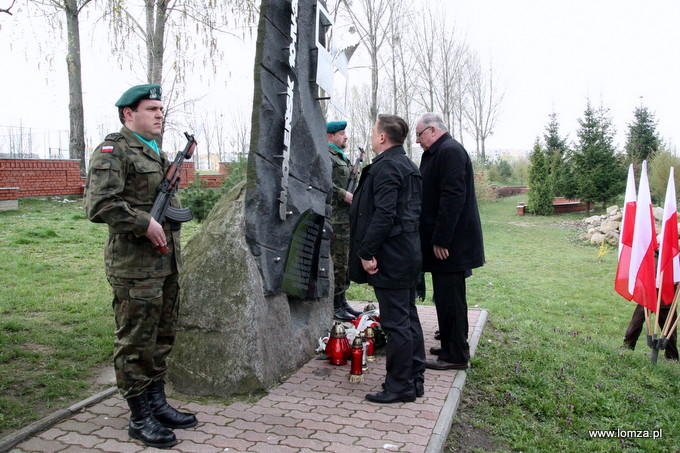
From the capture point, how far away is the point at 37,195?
1742 centimetres

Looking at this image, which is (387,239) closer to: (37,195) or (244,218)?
(244,218)

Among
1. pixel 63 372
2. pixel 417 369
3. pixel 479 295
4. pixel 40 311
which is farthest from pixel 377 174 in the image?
pixel 479 295

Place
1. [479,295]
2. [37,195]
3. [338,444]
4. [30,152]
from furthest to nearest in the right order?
[30,152] < [37,195] < [479,295] < [338,444]

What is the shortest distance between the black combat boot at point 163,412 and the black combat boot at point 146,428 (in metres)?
0.11

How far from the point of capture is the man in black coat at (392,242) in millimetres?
3932

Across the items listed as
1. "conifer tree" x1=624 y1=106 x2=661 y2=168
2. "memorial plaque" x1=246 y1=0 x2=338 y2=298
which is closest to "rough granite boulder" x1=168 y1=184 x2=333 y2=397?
"memorial plaque" x1=246 y1=0 x2=338 y2=298

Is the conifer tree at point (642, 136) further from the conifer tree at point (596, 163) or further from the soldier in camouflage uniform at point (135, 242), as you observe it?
the soldier in camouflage uniform at point (135, 242)

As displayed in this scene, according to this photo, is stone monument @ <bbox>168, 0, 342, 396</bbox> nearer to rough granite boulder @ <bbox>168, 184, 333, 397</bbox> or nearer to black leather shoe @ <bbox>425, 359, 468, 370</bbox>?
rough granite boulder @ <bbox>168, 184, 333, 397</bbox>

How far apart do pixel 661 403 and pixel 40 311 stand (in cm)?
Result: 639

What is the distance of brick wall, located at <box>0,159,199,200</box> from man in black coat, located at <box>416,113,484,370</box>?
1275 cm

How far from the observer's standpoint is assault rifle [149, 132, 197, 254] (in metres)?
3.37

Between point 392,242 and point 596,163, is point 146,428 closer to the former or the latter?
point 392,242

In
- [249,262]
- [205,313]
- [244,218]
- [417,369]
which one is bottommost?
[417,369]

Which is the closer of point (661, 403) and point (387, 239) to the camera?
point (387, 239)
